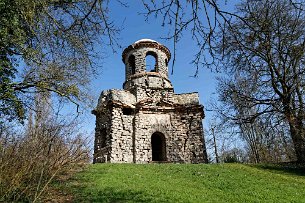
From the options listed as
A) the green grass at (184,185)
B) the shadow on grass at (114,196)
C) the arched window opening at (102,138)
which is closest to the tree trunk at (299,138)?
the green grass at (184,185)

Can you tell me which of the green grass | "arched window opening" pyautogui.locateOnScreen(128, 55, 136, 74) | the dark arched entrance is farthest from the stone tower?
the green grass

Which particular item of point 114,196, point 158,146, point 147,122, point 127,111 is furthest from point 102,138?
point 114,196

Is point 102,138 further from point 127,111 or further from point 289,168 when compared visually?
point 289,168

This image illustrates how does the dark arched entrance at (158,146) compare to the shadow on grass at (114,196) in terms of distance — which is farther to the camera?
the dark arched entrance at (158,146)

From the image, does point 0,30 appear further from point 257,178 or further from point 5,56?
point 257,178

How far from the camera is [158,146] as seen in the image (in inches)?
695

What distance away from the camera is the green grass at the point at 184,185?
24.2ft

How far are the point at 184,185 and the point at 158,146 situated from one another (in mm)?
8872

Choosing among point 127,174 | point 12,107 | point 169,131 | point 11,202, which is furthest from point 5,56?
point 169,131

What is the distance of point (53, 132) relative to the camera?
6.55 metres

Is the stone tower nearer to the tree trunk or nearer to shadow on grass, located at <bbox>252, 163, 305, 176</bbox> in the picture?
shadow on grass, located at <bbox>252, 163, 305, 176</bbox>

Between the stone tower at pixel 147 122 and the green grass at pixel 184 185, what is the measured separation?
3.48 m

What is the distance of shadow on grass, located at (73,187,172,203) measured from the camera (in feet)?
22.8

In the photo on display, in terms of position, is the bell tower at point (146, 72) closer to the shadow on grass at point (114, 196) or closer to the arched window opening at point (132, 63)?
the arched window opening at point (132, 63)
